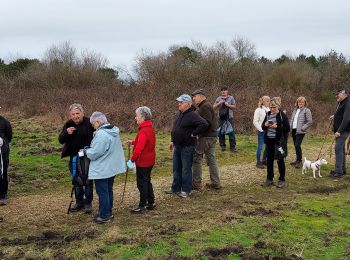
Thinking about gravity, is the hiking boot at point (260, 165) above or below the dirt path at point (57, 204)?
above

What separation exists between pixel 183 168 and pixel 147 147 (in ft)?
3.93

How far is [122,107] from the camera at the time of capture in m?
22.3

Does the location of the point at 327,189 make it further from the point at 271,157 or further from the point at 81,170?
the point at 81,170

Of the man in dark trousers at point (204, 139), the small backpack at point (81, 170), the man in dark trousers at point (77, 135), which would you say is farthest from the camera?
the man in dark trousers at point (204, 139)

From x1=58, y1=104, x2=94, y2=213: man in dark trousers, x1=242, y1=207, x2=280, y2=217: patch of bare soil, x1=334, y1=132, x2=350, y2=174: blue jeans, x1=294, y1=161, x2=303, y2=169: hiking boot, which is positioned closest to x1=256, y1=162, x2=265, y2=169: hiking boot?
x1=294, y1=161, x2=303, y2=169: hiking boot

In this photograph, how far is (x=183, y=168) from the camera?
339 inches

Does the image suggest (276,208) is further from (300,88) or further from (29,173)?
(300,88)

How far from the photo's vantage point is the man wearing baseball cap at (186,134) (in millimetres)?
8414

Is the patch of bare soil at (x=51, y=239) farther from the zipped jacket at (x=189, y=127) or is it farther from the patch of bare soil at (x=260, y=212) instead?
the zipped jacket at (x=189, y=127)

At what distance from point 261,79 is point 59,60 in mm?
18143

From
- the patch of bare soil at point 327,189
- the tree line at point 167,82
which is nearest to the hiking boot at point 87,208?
the patch of bare soil at point 327,189

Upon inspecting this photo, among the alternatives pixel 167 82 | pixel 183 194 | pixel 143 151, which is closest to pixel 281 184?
pixel 183 194

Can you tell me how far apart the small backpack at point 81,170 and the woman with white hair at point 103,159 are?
0.24m

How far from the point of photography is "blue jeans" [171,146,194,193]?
8.54m
